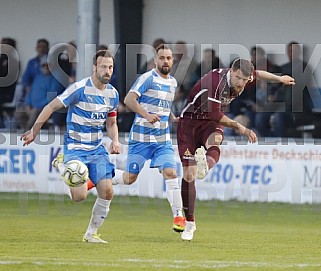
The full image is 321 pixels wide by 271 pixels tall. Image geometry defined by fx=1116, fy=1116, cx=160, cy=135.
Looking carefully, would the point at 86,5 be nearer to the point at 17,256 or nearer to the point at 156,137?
the point at 156,137

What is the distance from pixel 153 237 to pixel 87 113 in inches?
78.5

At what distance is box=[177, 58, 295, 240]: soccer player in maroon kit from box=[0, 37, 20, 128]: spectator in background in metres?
9.33

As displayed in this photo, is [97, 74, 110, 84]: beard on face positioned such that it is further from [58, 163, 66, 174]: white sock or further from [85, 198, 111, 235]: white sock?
[85, 198, 111, 235]: white sock

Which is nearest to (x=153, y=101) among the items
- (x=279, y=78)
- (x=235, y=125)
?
(x=235, y=125)

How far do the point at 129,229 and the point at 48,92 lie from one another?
7.14 metres

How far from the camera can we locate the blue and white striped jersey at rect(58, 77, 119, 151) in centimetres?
1276

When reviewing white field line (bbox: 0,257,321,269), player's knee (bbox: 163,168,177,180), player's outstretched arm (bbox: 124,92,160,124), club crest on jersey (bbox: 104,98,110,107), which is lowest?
white field line (bbox: 0,257,321,269)

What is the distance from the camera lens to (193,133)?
1403cm

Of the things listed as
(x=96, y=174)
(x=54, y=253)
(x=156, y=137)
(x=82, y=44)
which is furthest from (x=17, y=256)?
(x=82, y=44)

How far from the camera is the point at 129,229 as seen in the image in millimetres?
15250

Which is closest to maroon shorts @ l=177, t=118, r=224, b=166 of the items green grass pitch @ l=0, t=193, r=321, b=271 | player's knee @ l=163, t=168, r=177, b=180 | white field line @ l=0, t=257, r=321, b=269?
player's knee @ l=163, t=168, r=177, b=180

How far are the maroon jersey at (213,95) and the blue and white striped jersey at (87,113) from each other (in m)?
1.23

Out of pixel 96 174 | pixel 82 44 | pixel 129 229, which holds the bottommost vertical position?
pixel 129 229

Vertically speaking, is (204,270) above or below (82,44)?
below
